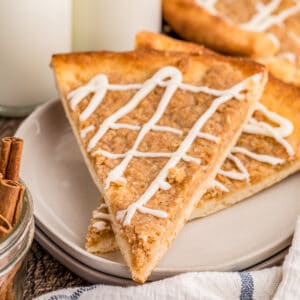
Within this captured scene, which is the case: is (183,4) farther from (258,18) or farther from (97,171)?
(97,171)

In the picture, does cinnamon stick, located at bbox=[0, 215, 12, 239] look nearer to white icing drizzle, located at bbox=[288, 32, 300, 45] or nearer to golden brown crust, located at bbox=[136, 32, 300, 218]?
golden brown crust, located at bbox=[136, 32, 300, 218]

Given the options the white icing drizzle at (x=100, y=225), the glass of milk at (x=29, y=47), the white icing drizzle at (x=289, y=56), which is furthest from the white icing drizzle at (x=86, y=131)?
the white icing drizzle at (x=289, y=56)

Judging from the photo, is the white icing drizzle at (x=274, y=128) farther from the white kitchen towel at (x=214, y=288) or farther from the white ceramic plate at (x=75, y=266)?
the white ceramic plate at (x=75, y=266)

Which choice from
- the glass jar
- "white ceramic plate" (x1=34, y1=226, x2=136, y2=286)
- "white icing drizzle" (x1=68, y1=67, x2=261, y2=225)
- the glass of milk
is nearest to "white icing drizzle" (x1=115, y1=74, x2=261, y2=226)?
"white icing drizzle" (x1=68, y1=67, x2=261, y2=225)

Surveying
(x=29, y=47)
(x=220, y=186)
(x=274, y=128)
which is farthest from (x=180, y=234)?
(x=29, y=47)

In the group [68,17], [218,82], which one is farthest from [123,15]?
[218,82]

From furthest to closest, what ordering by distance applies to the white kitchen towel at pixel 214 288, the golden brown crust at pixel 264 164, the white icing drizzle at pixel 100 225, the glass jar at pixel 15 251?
the golden brown crust at pixel 264 164 → the white icing drizzle at pixel 100 225 → the white kitchen towel at pixel 214 288 → the glass jar at pixel 15 251

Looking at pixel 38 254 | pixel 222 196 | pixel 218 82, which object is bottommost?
pixel 38 254

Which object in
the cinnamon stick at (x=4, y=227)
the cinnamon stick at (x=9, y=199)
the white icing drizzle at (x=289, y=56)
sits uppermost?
the cinnamon stick at (x=9, y=199)
